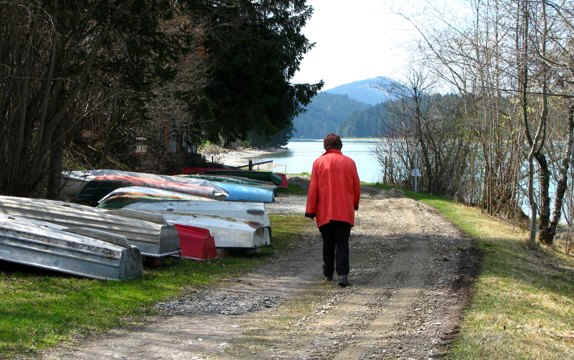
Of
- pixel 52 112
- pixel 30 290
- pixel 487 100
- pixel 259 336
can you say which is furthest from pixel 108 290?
pixel 487 100

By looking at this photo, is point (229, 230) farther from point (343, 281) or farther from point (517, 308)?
point (517, 308)

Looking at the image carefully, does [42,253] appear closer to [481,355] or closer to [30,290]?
[30,290]

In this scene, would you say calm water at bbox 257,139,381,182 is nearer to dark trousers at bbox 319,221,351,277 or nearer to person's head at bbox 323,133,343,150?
person's head at bbox 323,133,343,150

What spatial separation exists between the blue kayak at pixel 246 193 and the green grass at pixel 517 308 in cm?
757

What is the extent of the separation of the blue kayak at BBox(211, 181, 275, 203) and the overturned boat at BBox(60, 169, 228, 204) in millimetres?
885

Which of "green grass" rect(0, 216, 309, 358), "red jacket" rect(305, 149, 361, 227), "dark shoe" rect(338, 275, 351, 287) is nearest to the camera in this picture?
"green grass" rect(0, 216, 309, 358)

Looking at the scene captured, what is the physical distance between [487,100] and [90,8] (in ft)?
47.2

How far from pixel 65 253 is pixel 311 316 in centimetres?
347

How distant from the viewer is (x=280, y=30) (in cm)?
3269

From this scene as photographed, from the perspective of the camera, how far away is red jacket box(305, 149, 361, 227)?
9305 millimetres

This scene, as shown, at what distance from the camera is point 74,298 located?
8102 millimetres

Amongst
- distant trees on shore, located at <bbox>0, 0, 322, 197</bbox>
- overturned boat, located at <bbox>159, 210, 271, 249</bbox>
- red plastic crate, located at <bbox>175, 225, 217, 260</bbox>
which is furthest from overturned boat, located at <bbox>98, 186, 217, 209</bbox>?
red plastic crate, located at <bbox>175, 225, 217, 260</bbox>

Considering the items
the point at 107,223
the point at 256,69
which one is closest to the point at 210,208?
the point at 107,223

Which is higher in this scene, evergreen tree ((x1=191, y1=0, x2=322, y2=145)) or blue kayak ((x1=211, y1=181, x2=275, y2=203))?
evergreen tree ((x1=191, y1=0, x2=322, y2=145))
